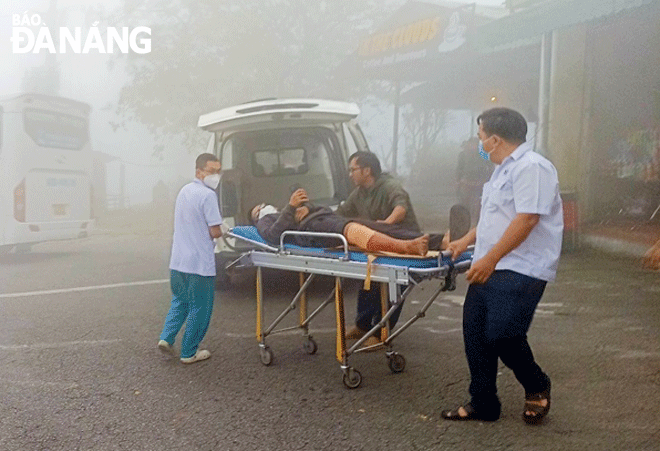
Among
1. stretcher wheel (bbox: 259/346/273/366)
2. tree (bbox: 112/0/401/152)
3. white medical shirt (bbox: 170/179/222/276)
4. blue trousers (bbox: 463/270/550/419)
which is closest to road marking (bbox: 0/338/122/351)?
white medical shirt (bbox: 170/179/222/276)

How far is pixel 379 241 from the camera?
154 inches

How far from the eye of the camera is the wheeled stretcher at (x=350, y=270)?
3590 millimetres

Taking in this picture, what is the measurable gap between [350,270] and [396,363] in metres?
0.87

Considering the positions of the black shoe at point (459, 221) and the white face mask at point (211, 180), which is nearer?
the black shoe at point (459, 221)

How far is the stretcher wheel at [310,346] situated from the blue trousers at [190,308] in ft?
2.38

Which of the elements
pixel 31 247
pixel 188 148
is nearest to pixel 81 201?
pixel 31 247

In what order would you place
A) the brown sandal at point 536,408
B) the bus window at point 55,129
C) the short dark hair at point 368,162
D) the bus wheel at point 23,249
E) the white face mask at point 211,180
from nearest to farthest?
the brown sandal at point 536,408
the white face mask at point 211,180
the short dark hair at point 368,162
the bus window at point 55,129
the bus wheel at point 23,249

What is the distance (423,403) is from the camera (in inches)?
148

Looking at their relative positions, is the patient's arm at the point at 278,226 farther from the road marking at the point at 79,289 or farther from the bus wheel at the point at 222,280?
the road marking at the point at 79,289

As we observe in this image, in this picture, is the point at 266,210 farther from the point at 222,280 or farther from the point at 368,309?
the point at 222,280

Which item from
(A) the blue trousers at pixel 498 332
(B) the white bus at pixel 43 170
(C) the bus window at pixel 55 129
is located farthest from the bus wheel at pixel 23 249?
(A) the blue trousers at pixel 498 332

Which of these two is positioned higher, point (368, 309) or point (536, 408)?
point (368, 309)

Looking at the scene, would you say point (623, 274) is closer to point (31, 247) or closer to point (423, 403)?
point (423, 403)

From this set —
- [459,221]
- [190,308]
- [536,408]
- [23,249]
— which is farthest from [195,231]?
[23,249]
